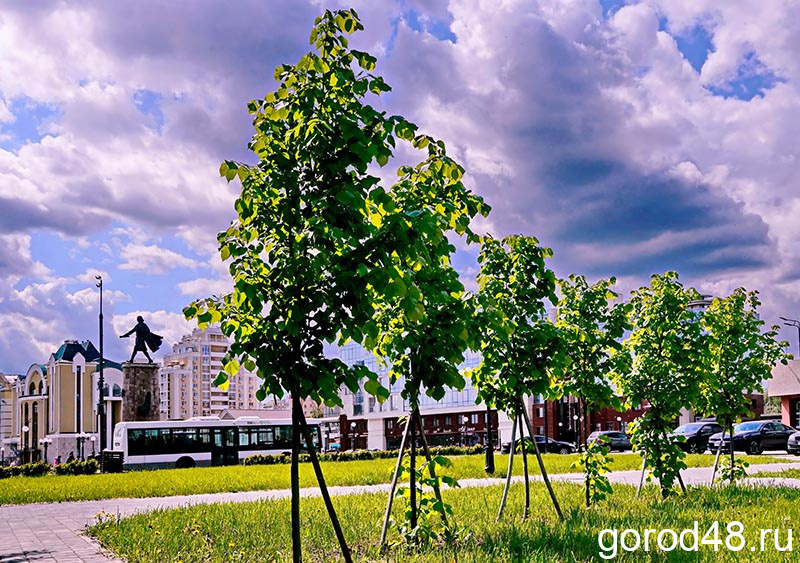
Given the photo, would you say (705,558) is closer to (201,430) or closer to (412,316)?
(412,316)

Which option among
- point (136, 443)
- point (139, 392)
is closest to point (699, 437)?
point (136, 443)

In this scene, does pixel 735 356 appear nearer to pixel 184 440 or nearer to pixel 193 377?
pixel 184 440

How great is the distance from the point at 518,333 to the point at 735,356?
7434mm

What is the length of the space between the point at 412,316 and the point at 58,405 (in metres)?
86.7

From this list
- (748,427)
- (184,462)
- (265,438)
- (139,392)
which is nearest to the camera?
(748,427)

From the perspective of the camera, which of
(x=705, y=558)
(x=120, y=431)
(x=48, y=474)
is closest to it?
(x=705, y=558)

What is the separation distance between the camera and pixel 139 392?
39125 mm

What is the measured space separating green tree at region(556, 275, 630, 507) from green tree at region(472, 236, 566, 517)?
0.82 metres

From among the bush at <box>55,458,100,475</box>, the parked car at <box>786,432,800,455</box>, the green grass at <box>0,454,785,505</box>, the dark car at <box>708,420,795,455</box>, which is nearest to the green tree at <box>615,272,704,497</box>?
the green grass at <box>0,454,785,505</box>

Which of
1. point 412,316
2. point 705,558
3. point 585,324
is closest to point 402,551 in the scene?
point 705,558

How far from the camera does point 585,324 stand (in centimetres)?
1274

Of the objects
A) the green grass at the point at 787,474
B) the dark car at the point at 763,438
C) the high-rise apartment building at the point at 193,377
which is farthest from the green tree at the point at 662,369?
the high-rise apartment building at the point at 193,377

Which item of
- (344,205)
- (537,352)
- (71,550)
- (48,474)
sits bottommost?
(48,474)

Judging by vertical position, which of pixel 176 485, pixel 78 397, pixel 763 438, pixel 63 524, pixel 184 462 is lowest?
pixel 184 462
